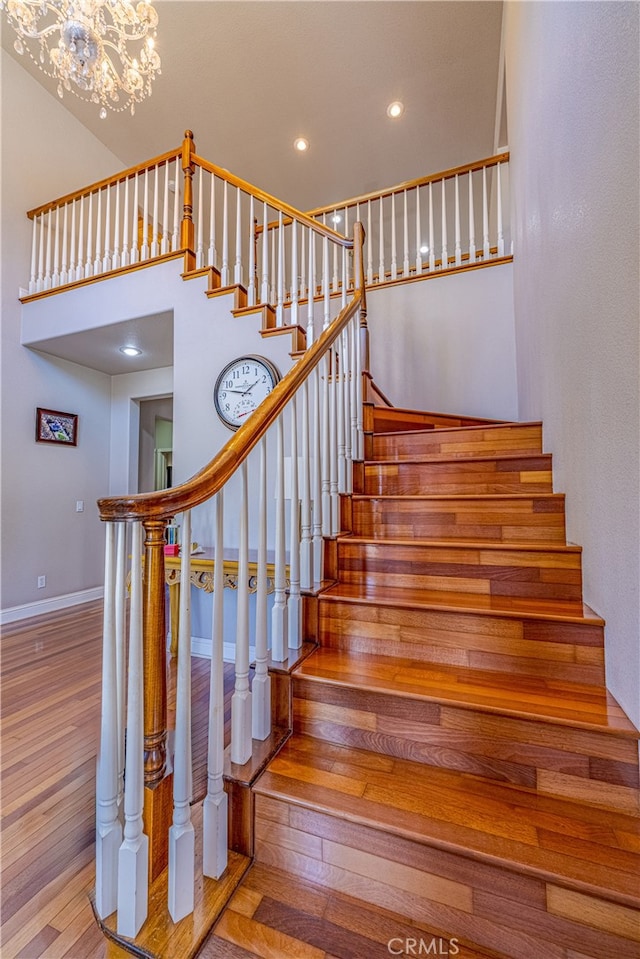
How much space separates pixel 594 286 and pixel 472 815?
151 cm

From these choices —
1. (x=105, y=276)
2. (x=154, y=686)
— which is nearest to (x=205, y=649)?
(x=154, y=686)

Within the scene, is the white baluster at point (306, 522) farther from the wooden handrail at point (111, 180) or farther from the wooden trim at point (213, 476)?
the wooden handrail at point (111, 180)

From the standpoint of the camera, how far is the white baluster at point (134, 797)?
0.86 meters

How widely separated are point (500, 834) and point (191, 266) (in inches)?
138

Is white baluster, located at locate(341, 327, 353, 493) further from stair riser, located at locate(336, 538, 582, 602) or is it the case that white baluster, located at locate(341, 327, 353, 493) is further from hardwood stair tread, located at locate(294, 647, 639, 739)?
hardwood stair tread, located at locate(294, 647, 639, 739)

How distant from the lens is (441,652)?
136 cm

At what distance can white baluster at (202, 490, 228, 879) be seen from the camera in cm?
99

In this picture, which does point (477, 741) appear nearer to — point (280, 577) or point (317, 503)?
point (280, 577)

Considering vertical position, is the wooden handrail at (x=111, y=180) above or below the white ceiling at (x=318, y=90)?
below

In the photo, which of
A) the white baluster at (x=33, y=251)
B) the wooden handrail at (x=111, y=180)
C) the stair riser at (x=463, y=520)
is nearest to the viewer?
the stair riser at (x=463, y=520)

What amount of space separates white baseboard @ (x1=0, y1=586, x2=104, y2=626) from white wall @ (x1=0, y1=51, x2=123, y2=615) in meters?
0.03

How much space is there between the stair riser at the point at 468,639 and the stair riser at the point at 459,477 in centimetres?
79

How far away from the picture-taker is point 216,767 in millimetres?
1017

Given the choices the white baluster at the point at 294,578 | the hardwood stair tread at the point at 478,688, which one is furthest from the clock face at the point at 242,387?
the hardwood stair tread at the point at 478,688
